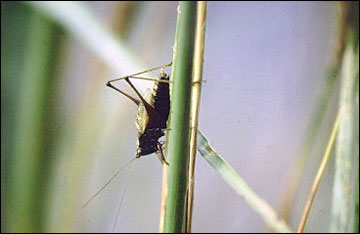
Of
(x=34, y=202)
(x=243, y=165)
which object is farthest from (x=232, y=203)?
(x=34, y=202)

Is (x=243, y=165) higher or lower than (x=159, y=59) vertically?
lower

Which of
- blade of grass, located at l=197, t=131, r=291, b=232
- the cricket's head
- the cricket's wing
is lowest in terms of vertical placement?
Answer: blade of grass, located at l=197, t=131, r=291, b=232

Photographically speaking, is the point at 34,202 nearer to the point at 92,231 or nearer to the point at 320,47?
the point at 92,231

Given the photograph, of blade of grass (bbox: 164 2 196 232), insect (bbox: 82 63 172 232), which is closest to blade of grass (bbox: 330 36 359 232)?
insect (bbox: 82 63 172 232)

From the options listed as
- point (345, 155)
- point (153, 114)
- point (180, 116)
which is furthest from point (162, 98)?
point (345, 155)

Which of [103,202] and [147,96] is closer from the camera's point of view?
[147,96]

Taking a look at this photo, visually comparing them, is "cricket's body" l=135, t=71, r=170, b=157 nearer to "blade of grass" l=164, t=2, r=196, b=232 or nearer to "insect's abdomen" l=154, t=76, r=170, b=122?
"insect's abdomen" l=154, t=76, r=170, b=122

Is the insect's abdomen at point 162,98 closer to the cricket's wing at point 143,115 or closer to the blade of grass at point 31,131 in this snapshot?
the cricket's wing at point 143,115
